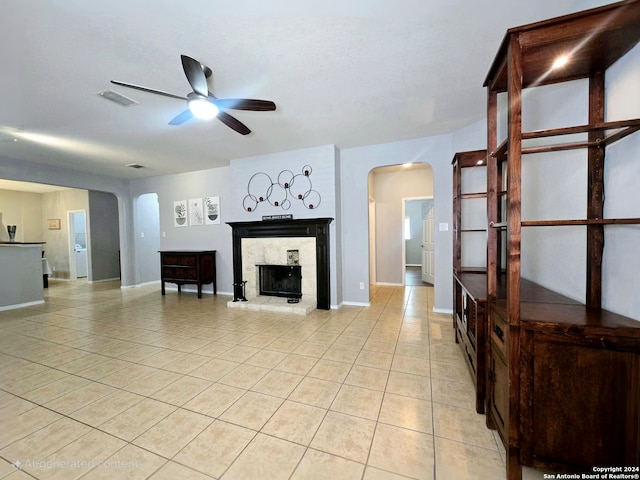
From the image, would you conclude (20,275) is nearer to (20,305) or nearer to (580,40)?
(20,305)

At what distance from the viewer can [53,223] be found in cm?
782

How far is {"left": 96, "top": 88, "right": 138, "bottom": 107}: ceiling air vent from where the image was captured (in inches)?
97.9

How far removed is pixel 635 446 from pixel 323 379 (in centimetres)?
170

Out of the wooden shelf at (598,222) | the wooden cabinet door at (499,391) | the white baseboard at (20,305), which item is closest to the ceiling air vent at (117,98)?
the wooden shelf at (598,222)

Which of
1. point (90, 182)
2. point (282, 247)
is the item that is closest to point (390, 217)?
point (282, 247)

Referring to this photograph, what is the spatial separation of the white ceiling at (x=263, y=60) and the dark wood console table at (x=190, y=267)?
2.45 meters

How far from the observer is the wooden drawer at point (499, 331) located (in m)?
1.28

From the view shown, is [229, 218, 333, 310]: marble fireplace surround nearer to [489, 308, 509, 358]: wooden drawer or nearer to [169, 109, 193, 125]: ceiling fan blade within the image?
[169, 109, 193, 125]: ceiling fan blade

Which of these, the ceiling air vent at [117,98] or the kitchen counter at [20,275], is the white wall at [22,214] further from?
the ceiling air vent at [117,98]

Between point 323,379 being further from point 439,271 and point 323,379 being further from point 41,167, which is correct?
point 41,167

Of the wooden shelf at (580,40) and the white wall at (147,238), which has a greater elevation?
the wooden shelf at (580,40)

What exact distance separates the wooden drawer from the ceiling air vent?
3610 mm

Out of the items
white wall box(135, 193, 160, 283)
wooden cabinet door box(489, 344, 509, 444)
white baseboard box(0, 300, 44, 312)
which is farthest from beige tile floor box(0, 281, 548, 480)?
white wall box(135, 193, 160, 283)

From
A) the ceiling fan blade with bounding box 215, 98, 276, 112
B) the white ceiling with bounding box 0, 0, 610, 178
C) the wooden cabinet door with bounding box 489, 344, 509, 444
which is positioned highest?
the white ceiling with bounding box 0, 0, 610, 178
